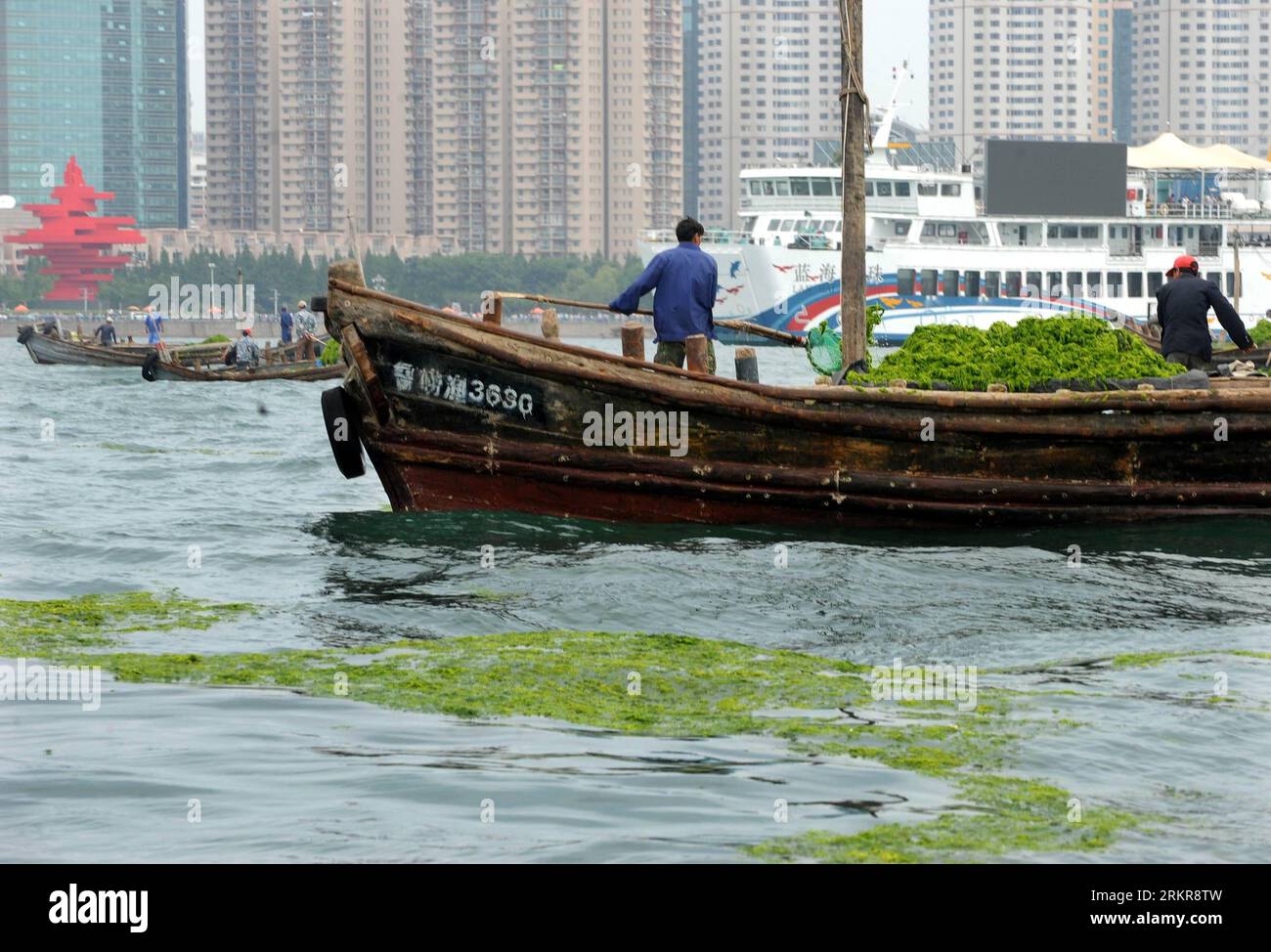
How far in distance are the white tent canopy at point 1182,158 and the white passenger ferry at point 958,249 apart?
0.29 feet

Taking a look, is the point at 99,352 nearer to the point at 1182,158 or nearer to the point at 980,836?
the point at 1182,158

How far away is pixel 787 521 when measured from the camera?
1245 centimetres

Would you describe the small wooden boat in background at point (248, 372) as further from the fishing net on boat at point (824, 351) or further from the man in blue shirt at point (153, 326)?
the fishing net on boat at point (824, 351)

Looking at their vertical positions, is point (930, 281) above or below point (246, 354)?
above

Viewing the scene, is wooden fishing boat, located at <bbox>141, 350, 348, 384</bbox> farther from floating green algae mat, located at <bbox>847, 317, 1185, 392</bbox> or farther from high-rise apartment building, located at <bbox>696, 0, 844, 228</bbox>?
high-rise apartment building, located at <bbox>696, 0, 844, 228</bbox>

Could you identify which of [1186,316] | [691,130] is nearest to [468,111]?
[691,130]

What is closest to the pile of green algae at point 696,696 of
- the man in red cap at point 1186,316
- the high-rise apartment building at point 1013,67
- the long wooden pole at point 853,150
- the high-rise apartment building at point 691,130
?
the long wooden pole at point 853,150

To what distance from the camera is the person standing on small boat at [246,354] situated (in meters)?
41.4

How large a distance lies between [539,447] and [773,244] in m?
54.7

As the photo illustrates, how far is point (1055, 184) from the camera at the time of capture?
6512cm

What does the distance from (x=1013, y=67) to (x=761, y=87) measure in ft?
82.7

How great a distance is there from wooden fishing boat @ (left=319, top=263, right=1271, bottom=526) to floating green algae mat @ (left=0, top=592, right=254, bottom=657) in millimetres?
2601

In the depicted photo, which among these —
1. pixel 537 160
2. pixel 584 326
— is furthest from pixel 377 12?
pixel 584 326
